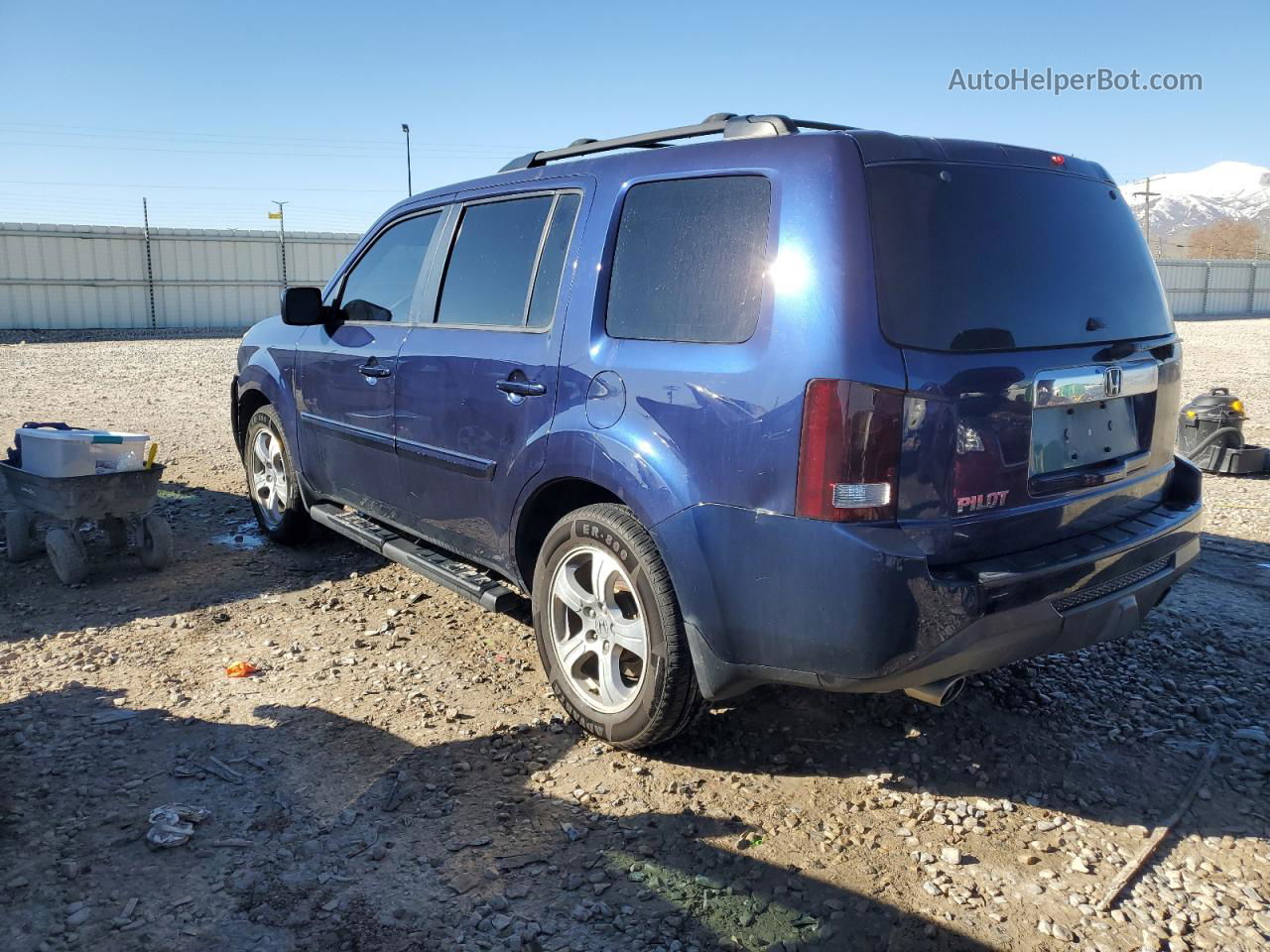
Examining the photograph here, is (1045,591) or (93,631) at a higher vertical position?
(1045,591)

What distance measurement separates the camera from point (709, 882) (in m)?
2.74

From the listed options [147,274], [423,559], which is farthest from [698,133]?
[147,274]

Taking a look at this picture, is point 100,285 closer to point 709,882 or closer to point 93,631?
point 93,631

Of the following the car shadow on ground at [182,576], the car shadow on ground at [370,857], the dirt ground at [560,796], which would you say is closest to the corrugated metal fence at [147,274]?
the car shadow on ground at [182,576]

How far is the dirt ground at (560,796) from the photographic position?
8.48ft

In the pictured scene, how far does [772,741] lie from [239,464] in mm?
6332

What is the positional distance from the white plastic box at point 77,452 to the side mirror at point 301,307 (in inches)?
43.3

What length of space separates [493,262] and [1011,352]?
219 cm

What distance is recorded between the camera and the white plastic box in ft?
16.5

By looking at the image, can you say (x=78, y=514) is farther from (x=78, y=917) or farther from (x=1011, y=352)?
(x=1011, y=352)

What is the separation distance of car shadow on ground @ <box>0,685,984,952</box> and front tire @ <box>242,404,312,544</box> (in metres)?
2.18

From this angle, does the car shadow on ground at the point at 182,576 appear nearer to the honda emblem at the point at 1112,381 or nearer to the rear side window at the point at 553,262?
the rear side window at the point at 553,262

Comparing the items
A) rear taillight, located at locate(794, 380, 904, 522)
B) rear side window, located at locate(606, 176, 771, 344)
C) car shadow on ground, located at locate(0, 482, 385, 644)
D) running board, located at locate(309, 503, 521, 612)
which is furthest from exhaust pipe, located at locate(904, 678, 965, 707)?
car shadow on ground, located at locate(0, 482, 385, 644)

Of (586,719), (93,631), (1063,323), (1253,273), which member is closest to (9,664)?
(93,631)
